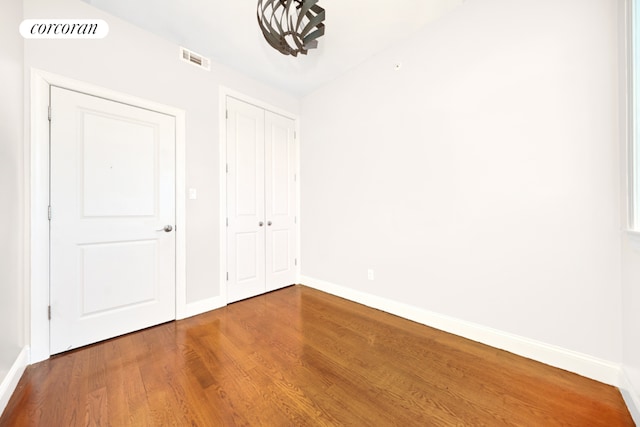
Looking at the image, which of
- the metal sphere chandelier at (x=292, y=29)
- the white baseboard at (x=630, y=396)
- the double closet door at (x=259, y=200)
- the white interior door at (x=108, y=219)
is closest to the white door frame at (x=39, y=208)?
the white interior door at (x=108, y=219)

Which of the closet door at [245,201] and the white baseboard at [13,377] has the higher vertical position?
the closet door at [245,201]

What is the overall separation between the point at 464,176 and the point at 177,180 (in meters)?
2.67

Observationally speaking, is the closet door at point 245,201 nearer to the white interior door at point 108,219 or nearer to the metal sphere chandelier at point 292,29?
A: the white interior door at point 108,219

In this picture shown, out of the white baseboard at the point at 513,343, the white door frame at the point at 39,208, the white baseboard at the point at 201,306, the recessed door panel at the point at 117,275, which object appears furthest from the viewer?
the white baseboard at the point at 201,306

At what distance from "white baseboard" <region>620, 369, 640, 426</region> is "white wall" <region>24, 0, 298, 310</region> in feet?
10.1

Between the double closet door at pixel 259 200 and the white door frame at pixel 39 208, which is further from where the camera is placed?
the double closet door at pixel 259 200

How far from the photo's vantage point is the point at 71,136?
179 cm

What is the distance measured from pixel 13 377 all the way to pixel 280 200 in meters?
2.55

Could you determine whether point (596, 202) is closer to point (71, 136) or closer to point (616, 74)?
point (616, 74)

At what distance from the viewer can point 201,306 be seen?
2.45m

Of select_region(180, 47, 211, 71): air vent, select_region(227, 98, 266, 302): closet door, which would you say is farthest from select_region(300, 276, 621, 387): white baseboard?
select_region(180, 47, 211, 71): air vent

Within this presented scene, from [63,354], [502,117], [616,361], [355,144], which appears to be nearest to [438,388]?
[616,361]

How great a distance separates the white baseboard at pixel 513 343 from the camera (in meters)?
1.45

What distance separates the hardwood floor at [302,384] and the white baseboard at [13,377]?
4cm
